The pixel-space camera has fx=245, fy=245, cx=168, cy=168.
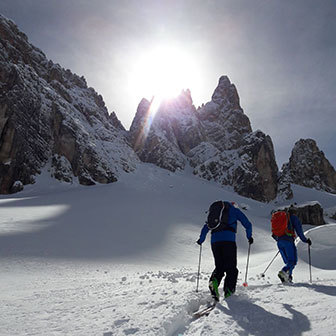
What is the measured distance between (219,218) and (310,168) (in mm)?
102050

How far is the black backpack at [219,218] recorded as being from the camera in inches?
190

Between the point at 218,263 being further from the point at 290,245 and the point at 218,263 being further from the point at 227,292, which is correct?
the point at 290,245

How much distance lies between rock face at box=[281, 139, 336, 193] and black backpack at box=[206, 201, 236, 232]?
95.3 meters

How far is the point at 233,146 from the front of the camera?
317ft

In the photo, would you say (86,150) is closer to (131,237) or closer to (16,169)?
(16,169)

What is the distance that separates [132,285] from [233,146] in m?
95.7

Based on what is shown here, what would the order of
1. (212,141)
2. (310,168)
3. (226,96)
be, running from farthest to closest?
(226,96)
(212,141)
(310,168)

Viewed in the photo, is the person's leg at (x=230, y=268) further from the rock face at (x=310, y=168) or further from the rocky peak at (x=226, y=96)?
the rocky peak at (x=226, y=96)

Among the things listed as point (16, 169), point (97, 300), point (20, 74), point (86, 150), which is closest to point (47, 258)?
point (97, 300)

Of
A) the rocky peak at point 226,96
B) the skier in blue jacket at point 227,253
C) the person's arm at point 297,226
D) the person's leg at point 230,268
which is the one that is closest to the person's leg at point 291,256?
the person's arm at point 297,226

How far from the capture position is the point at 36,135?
36656 mm

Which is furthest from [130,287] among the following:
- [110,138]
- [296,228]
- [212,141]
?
[212,141]

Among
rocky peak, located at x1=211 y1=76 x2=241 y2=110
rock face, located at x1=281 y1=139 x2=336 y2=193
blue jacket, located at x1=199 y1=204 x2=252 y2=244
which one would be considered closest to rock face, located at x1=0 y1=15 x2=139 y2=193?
blue jacket, located at x1=199 y1=204 x2=252 y2=244

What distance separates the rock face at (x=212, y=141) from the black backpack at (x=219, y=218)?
213 feet
